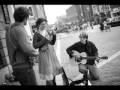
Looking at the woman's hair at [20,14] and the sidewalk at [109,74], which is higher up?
the woman's hair at [20,14]

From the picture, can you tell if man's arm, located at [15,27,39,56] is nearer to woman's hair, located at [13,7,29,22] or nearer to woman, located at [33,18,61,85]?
woman's hair, located at [13,7,29,22]

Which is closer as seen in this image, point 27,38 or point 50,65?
point 27,38

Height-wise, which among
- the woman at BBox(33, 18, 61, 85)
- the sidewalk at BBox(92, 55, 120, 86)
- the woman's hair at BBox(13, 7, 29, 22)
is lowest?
the sidewalk at BBox(92, 55, 120, 86)

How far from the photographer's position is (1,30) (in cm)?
670

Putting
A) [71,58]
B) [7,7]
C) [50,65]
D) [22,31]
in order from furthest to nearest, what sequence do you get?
[7,7]
[71,58]
[50,65]
[22,31]

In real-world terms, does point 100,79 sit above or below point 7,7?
below

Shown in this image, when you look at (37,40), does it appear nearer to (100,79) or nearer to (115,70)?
(100,79)

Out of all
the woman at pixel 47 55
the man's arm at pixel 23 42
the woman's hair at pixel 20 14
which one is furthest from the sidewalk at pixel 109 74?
the woman's hair at pixel 20 14

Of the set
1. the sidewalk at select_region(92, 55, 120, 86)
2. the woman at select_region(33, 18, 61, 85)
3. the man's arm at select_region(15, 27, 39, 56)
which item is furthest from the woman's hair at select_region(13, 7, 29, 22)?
the sidewalk at select_region(92, 55, 120, 86)

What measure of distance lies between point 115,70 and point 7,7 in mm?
5676

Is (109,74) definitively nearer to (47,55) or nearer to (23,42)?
(47,55)

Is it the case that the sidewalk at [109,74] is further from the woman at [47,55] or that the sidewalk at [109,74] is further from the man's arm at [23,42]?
the man's arm at [23,42]
